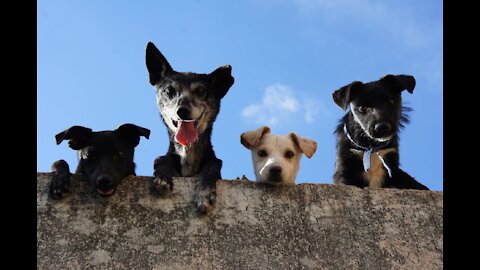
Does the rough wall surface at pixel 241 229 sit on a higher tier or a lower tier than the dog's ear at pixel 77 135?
lower

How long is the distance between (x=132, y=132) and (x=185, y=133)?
0.62 m

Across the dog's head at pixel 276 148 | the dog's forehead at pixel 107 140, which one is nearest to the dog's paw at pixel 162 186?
the dog's forehead at pixel 107 140

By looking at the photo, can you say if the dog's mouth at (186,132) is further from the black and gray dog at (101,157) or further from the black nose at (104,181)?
the black nose at (104,181)

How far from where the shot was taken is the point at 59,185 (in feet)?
17.3

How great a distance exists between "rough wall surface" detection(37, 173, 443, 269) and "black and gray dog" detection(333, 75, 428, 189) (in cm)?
106

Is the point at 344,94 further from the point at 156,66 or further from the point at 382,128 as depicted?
the point at 156,66

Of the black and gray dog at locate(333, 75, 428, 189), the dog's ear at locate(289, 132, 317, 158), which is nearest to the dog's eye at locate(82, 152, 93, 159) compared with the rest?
the dog's ear at locate(289, 132, 317, 158)

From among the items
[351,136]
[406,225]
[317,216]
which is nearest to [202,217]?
[317,216]

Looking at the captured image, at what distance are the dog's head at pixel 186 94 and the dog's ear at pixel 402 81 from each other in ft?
6.47

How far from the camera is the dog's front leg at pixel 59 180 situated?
524cm

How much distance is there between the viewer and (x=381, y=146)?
6.91m

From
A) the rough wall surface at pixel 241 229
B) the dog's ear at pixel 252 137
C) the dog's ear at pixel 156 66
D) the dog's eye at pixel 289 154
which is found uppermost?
the dog's ear at pixel 156 66

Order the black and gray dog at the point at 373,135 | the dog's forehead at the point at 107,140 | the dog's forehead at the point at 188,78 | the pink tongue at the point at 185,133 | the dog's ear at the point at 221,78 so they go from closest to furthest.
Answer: the dog's forehead at the point at 107,140 → the pink tongue at the point at 185,133 → the black and gray dog at the point at 373,135 → the dog's forehead at the point at 188,78 → the dog's ear at the point at 221,78

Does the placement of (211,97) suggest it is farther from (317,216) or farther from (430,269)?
(430,269)
